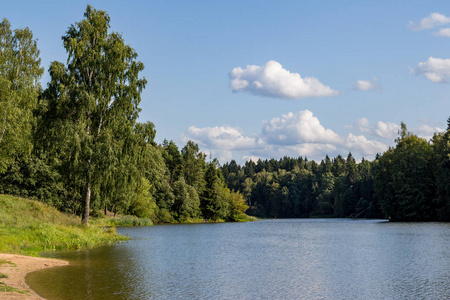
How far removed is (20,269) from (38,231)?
41.4 feet

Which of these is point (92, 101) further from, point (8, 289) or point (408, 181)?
point (408, 181)

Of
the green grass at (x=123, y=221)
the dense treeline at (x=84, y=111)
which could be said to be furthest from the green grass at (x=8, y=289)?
the green grass at (x=123, y=221)

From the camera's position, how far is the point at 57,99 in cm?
4297

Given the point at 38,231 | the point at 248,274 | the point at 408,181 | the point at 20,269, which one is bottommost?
the point at 248,274

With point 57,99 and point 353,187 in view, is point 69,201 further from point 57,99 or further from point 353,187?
point 353,187

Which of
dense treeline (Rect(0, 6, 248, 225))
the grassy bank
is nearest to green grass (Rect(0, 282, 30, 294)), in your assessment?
the grassy bank

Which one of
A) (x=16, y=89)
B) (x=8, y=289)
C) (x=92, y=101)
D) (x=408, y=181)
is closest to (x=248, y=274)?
(x=8, y=289)

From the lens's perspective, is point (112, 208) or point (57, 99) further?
point (112, 208)

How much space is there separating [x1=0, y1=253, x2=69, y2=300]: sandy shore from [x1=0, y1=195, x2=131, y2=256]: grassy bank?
2.85 meters

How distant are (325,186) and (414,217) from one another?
95.5 m

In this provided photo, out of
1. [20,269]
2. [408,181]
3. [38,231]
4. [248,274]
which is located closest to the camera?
[20,269]

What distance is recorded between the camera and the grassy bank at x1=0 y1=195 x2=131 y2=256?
31109 millimetres

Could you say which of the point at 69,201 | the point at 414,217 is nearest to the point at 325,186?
the point at 414,217

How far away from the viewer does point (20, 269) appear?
22875mm
